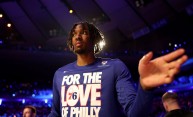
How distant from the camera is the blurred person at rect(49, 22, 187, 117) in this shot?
1.41 metres

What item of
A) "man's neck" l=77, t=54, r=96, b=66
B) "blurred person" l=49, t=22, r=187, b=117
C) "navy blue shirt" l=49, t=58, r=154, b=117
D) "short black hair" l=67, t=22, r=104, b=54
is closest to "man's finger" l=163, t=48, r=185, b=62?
"blurred person" l=49, t=22, r=187, b=117

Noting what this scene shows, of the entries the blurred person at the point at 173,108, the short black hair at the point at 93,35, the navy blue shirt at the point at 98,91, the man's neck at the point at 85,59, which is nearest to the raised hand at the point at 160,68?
the navy blue shirt at the point at 98,91

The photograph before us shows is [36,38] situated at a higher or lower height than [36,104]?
higher

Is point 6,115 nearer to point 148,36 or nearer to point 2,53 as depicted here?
point 2,53

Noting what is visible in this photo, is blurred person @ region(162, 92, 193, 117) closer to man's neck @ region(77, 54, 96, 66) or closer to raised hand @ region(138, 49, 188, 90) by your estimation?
man's neck @ region(77, 54, 96, 66)

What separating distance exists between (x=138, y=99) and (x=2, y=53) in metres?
12.1

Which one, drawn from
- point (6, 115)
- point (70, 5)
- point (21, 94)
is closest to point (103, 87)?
point (6, 115)

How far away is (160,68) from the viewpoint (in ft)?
3.97

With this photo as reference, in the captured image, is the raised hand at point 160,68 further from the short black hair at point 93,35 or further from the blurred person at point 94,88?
the short black hair at point 93,35

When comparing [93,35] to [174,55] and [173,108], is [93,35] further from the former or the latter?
[173,108]

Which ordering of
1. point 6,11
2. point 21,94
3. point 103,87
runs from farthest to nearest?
1. point 6,11
2. point 21,94
3. point 103,87

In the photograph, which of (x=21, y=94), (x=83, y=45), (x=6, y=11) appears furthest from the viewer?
(x=6, y=11)

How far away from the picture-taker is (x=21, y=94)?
13273 millimetres

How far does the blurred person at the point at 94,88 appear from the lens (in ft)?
4.63
